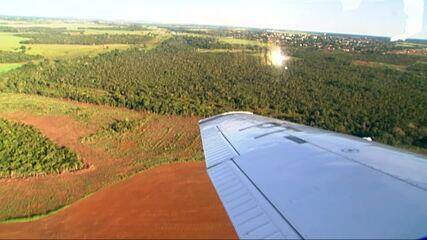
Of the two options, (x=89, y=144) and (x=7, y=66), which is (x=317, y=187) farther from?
(x=7, y=66)

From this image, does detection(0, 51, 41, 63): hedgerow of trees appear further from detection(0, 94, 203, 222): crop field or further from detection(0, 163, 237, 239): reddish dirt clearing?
detection(0, 163, 237, 239): reddish dirt clearing

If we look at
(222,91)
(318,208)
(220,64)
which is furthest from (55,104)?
(318,208)

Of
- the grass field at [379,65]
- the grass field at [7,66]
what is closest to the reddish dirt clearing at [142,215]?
the grass field at [7,66]

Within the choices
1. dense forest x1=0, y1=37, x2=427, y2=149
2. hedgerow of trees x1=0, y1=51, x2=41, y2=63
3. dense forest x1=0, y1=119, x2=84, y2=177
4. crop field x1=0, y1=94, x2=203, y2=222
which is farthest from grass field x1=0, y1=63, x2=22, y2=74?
dense forest x1=0, y1=119, x2=84, y2=177

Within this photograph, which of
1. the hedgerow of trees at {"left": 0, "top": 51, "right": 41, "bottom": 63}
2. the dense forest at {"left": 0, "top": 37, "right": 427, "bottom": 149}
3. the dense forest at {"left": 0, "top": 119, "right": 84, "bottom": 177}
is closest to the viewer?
the dense forest at {"left": 0, "top": 119, "right": 84, "bottom": 177}

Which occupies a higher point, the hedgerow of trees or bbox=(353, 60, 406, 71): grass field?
bbox=(353, 60, 406, 71): grass field

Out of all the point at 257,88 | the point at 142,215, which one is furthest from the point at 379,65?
the point at 142,215

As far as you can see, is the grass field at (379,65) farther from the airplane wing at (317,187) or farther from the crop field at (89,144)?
the airplane wing at (317,187)
